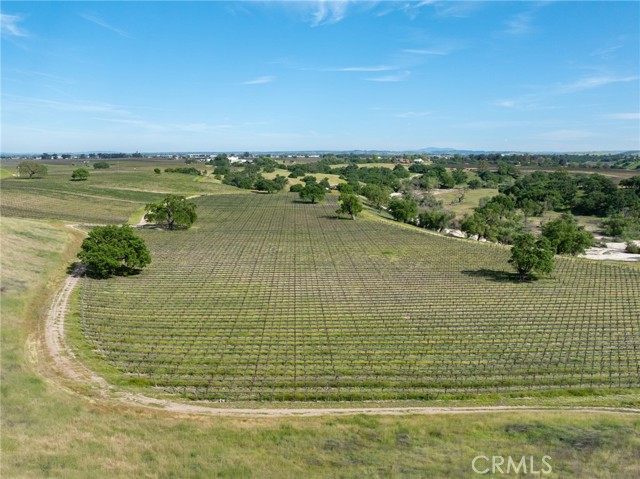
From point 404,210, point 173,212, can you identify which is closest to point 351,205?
point 404,210

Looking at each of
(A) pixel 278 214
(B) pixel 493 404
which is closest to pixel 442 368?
(B) pixel 493 404

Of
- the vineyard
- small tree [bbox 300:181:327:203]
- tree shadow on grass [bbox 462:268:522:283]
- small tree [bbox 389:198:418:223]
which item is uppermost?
small tree [bbox 300:181:327:203]

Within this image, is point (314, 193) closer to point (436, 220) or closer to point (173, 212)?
point (436, 220)

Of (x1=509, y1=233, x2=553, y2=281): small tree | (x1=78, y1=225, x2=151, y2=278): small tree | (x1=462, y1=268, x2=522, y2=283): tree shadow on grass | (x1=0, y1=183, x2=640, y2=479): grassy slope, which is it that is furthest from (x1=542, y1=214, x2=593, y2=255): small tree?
(x1=78, y1=225, x2=151, y2=278): small tree

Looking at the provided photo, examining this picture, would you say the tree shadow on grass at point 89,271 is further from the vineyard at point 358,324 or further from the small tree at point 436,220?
the small tree at point 436,220

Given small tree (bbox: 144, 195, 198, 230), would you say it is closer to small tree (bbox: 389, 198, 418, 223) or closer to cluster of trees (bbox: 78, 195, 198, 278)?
cluster of trees (bbox: 78, 195, 198, 278)

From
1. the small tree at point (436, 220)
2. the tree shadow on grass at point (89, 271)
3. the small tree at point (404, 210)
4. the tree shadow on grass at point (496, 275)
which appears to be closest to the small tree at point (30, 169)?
A: the tree shadow on grass at point (89, 271)

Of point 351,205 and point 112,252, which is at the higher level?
point 351,205
